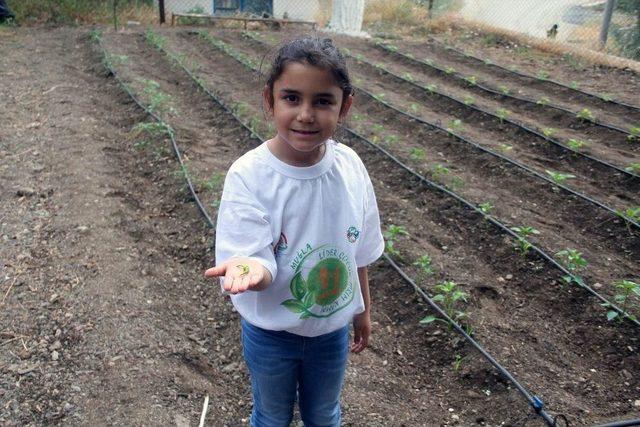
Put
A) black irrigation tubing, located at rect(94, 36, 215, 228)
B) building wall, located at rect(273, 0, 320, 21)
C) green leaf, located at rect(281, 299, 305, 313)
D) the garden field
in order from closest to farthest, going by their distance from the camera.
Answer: green leaf, located at rect(281, 299, 305, 313)
the garden field
black irrigation tubing, located at rect(94, 36, 215, 228)
building wall, located at rect(273, 0, 320, 21)

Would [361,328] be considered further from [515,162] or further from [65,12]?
[65,12]

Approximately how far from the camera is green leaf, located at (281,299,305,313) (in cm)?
161

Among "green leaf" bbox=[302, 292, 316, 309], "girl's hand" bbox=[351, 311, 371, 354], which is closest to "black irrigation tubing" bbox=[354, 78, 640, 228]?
"girl's hand" bbox=[351, 311, 371, 354]

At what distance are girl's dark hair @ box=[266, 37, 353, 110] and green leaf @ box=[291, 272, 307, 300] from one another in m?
0.48

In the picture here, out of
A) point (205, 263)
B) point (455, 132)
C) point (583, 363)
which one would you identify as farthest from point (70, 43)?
point (583, 363)

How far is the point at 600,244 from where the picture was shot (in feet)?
14.1

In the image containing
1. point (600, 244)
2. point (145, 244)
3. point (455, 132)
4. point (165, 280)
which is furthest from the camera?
point (455, 132)

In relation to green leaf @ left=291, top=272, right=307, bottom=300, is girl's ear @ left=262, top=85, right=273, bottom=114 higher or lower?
higher

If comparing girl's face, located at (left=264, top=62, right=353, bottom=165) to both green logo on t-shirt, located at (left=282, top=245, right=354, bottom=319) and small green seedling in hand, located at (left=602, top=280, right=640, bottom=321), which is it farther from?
small green seedling in hand, located at (left=602, top=280, right=640, bottom=321)

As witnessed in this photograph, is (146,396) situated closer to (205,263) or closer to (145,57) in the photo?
(205,263)

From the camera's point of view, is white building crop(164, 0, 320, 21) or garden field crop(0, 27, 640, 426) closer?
garden field crop(0, 27, 640, 426)

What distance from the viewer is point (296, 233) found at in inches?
62.1

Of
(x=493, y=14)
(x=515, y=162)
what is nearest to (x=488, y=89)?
(x=515, y=162)

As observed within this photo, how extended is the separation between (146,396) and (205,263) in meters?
1.31
